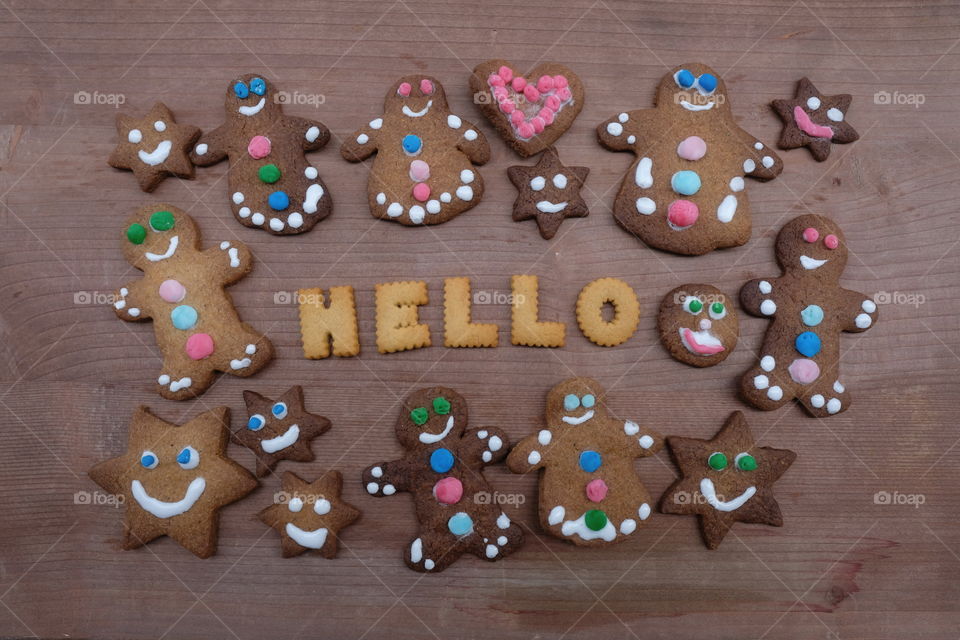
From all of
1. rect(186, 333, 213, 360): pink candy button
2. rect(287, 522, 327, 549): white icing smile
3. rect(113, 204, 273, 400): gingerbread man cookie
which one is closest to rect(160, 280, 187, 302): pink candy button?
rect(113, 204, 273, 400): gingerbread man cookie

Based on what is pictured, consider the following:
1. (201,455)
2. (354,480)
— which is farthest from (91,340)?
(354,480)

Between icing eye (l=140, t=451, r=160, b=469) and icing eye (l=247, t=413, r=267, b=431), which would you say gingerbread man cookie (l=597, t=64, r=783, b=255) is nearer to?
icing eye (l=247, t=413, r=267, b=431)

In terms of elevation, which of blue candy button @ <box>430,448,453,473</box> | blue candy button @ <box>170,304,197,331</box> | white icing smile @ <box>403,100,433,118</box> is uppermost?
white icing smile @ <box>403,100,433,118</box>

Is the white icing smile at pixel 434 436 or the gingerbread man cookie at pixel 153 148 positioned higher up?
the gingerbread man cookie at pixel 153 148

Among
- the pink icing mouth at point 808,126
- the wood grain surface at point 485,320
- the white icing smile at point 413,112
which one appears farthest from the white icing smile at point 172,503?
the pink icing mouth at point 808,126

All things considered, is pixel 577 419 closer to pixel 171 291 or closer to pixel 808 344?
pixel 808 344

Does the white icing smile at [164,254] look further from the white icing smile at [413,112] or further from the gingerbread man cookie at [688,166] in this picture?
the gingerbread man cookie at [688,166]
